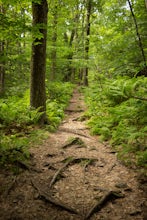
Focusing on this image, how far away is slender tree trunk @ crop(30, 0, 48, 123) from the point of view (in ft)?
25.4

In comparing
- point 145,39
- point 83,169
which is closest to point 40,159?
point 83,169

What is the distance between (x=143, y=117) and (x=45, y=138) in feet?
11.0

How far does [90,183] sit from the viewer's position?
481 centimetres

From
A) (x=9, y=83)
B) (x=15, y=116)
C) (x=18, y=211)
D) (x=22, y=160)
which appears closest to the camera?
(x=18, y=211)

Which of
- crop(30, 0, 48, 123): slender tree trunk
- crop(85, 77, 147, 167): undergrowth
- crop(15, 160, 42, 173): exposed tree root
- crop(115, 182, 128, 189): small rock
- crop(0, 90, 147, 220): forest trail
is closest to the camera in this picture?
crop(0, 90, 147, 220): forest trail

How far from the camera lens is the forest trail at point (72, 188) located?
3.74 metres

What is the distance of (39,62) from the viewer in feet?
26.3

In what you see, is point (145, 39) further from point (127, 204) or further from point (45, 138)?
point (127, 204)

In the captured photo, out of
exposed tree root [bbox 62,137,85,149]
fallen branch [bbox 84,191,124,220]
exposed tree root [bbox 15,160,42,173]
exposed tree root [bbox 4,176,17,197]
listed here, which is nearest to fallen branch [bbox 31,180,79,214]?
fallen branch [bbox 84,191,124,220]

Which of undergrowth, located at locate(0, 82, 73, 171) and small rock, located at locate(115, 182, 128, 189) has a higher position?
undergrowth, located at locate(0, 82, 73, 171)

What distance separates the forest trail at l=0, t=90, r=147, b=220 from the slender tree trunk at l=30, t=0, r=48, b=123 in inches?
90.4

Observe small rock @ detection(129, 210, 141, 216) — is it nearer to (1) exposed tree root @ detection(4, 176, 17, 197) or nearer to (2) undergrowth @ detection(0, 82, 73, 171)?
(1) exposed tree root @ detection(4, 176, 17, 197)

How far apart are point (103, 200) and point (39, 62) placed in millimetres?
5673

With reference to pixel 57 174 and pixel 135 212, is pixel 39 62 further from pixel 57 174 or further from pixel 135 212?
pixel 135 212
